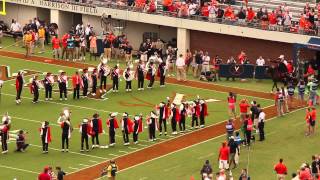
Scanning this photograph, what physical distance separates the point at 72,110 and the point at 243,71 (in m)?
9.83

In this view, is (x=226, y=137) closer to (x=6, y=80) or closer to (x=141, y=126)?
(x=141, y=126)

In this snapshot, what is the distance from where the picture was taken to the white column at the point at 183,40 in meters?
58.9

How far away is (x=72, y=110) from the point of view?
1925 inches

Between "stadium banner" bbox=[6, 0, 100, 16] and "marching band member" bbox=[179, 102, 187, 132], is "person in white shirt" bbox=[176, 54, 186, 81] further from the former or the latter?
"stadium banner" bbox=[6, 0, 100, 16]

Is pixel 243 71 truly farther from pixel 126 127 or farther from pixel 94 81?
pixel 126 127

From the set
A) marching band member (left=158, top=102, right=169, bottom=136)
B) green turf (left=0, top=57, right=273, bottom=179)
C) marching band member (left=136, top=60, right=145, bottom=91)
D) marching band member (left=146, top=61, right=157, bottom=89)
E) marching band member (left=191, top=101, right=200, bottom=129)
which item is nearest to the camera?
green turf (left=0, top=57, right=273, bottom=179)

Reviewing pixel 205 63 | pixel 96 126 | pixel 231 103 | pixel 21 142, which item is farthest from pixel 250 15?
pixel 21 142

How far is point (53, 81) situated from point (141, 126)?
7.84 metres

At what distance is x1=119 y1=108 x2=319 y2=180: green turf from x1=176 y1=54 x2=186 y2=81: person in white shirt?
9.07 metres

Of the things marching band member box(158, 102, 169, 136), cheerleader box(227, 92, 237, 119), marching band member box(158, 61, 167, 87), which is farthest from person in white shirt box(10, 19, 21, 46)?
marching band member box(158, 102, 169, 136)

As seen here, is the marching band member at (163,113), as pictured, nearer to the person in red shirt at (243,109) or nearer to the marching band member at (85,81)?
the person in red shirt at (243,109)

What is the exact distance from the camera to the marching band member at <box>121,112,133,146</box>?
1694 inches

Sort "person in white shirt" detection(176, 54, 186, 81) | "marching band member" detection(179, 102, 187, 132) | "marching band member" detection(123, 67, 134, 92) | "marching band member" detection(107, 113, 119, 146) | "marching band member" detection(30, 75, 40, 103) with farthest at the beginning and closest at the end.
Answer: "person in white shirt" detection(176, 54, 186, 81) < "marching band member" detection(123, 67, 134, 92) < "marching band member" detection(30, 75, 40, 103) < "marching band member" detection(179, 102, 187, 132) < "marching band member" detection(107, 113, 119, 146)

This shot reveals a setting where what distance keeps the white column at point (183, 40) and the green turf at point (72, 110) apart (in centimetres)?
561
